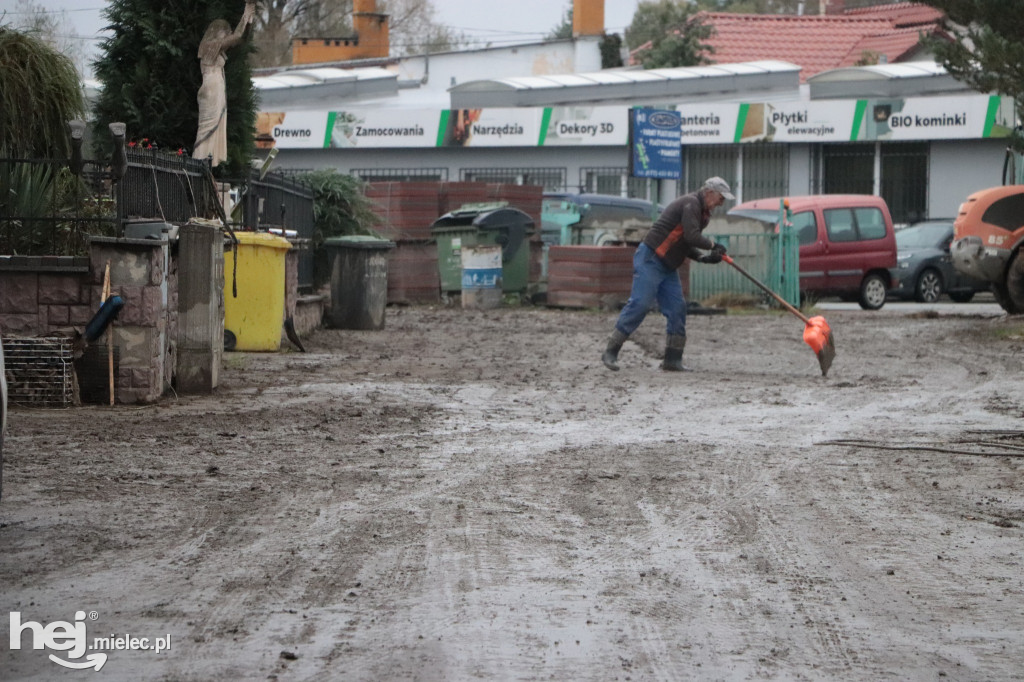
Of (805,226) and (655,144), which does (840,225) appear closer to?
(805,226)

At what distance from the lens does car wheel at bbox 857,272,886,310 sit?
2375 cm

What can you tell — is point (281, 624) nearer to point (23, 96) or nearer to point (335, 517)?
point (335, 517)

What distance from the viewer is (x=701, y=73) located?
37.2 metres

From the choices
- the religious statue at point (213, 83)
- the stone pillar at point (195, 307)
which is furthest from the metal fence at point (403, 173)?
the stone pillar at point (195, 307)

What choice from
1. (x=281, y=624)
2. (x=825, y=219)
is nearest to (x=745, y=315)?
(x=825, y=219)

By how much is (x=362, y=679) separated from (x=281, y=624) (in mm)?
624

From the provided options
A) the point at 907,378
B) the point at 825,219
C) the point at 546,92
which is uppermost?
the point at 546,92

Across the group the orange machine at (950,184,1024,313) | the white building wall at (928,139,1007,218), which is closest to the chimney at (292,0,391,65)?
the white building wall at (928,139,1007,218)

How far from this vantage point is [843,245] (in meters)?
23.5

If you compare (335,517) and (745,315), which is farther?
(745,315)

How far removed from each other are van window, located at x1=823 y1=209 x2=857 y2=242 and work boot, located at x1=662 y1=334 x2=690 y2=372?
36.1ft

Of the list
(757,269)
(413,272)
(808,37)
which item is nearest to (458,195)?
(413,272)

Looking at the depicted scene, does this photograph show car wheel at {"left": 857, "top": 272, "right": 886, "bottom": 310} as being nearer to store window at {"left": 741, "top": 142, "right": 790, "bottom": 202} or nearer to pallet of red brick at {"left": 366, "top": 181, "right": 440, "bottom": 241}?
pallet of red brick at {"left": 366, "top": 181, "right": 440, "bottom": 241}

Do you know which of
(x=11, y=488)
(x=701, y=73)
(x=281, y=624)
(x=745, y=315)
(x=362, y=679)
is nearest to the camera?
(x=362, y=679)
